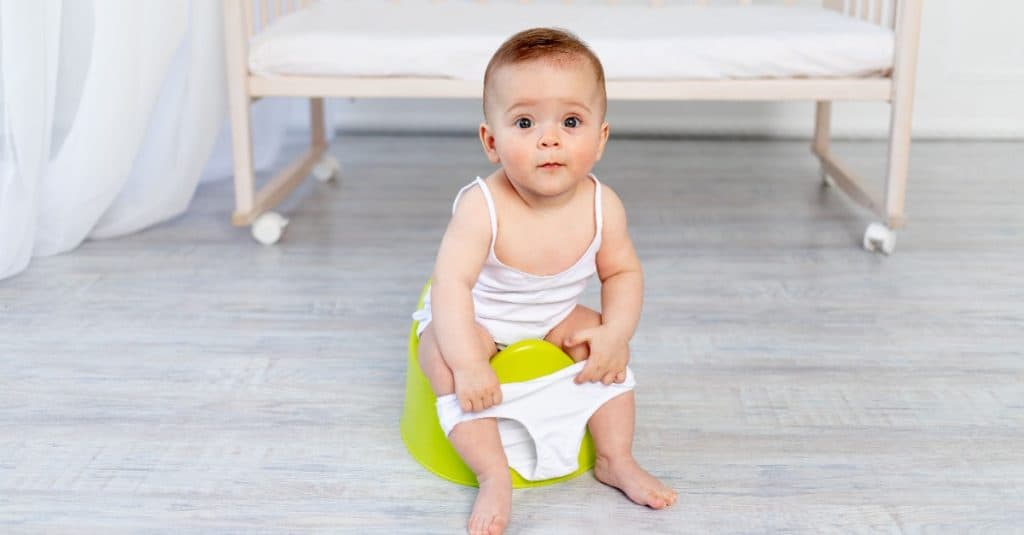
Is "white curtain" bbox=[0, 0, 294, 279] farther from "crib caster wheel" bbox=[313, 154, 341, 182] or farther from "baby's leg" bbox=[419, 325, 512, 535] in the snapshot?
"baby's leg" bbox=[419, 325, 512, 535]

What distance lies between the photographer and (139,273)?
1.49 m

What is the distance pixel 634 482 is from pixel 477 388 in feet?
0.50

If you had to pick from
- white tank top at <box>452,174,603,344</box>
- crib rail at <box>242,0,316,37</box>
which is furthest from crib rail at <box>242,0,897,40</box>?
white tank top at <box>452,174,603,344</box>

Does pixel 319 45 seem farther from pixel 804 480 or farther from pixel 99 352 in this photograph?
pixel 804 480

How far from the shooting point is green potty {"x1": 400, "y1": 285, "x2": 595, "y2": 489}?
90cm

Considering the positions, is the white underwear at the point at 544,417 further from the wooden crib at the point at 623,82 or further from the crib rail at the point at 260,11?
the crib rail at the point at 260,11

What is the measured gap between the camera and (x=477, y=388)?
2.85ft

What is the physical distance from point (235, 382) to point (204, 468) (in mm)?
198

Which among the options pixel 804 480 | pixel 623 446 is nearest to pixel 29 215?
pixel 623 446

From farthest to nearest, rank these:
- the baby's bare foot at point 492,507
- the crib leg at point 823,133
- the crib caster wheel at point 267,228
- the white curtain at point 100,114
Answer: the crib leg at point 823,133
the crib caster wheel at point 267,228
the white curtain at point 100,114
the baby's bare foot at point 492,507

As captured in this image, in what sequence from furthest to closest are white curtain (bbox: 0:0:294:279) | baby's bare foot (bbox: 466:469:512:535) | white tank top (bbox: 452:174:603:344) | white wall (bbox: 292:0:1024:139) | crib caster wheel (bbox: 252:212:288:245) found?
white wall (bbox: 292:0:1024:139) → crib caster wheel (bbox: 252:212:288:245) → white curtain (bbox: 0:0:294:279) → white tank top (bbox: 452:174:603:344) → baby's bare foot (bbox: 466:469:512:535)

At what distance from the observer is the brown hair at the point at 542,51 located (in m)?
0.85

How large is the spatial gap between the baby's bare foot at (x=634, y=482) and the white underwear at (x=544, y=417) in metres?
0.03

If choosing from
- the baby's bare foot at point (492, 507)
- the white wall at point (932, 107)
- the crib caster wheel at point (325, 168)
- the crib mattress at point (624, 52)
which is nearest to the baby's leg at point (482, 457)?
the baby's bare foot at point (492, 507)
